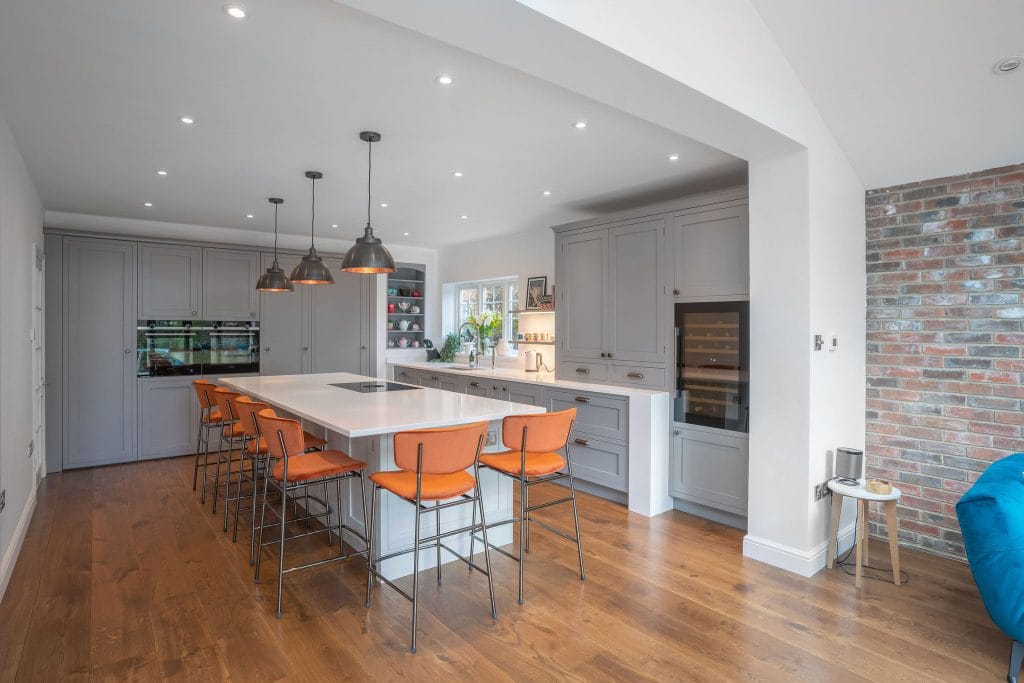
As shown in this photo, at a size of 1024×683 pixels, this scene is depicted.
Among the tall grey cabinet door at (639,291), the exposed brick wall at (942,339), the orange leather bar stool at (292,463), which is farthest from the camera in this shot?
the tall grey cabinet door at (639,291)

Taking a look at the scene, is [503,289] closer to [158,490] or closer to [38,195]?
[158,490]

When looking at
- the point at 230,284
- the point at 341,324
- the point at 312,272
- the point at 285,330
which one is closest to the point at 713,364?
the point at 312,272

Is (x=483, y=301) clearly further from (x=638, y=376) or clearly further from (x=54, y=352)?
(x=54, y=352)

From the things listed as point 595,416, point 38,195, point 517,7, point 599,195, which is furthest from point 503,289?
point 517,7

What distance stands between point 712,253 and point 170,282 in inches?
207

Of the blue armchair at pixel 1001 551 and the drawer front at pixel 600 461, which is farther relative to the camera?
the drawer front at pixel 600 461

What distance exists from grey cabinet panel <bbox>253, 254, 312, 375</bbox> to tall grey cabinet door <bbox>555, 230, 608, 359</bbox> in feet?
10.5

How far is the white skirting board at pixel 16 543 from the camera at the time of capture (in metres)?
2.82

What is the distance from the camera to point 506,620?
2.54m

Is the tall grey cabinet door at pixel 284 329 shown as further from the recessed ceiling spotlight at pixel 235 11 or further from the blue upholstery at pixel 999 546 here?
the blue upholstery at pixel 999 546

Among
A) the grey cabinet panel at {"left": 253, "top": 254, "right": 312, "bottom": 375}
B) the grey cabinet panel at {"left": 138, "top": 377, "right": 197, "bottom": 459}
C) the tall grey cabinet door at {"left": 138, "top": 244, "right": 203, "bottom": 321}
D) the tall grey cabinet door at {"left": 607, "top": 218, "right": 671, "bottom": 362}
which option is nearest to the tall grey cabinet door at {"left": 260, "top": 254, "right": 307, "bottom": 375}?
the grey cabinet panel at {"left": 253, "top": 254, "right": 312, "bottom": 375}

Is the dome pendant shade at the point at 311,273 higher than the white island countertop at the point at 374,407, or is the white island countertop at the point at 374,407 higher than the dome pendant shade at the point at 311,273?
the dome pendant shade at the point at 311,273

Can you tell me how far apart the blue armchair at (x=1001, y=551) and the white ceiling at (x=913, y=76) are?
1.78 m

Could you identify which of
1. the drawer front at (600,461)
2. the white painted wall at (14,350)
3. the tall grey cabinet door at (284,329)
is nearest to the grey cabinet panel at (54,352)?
the white painted wall at (14,350)
